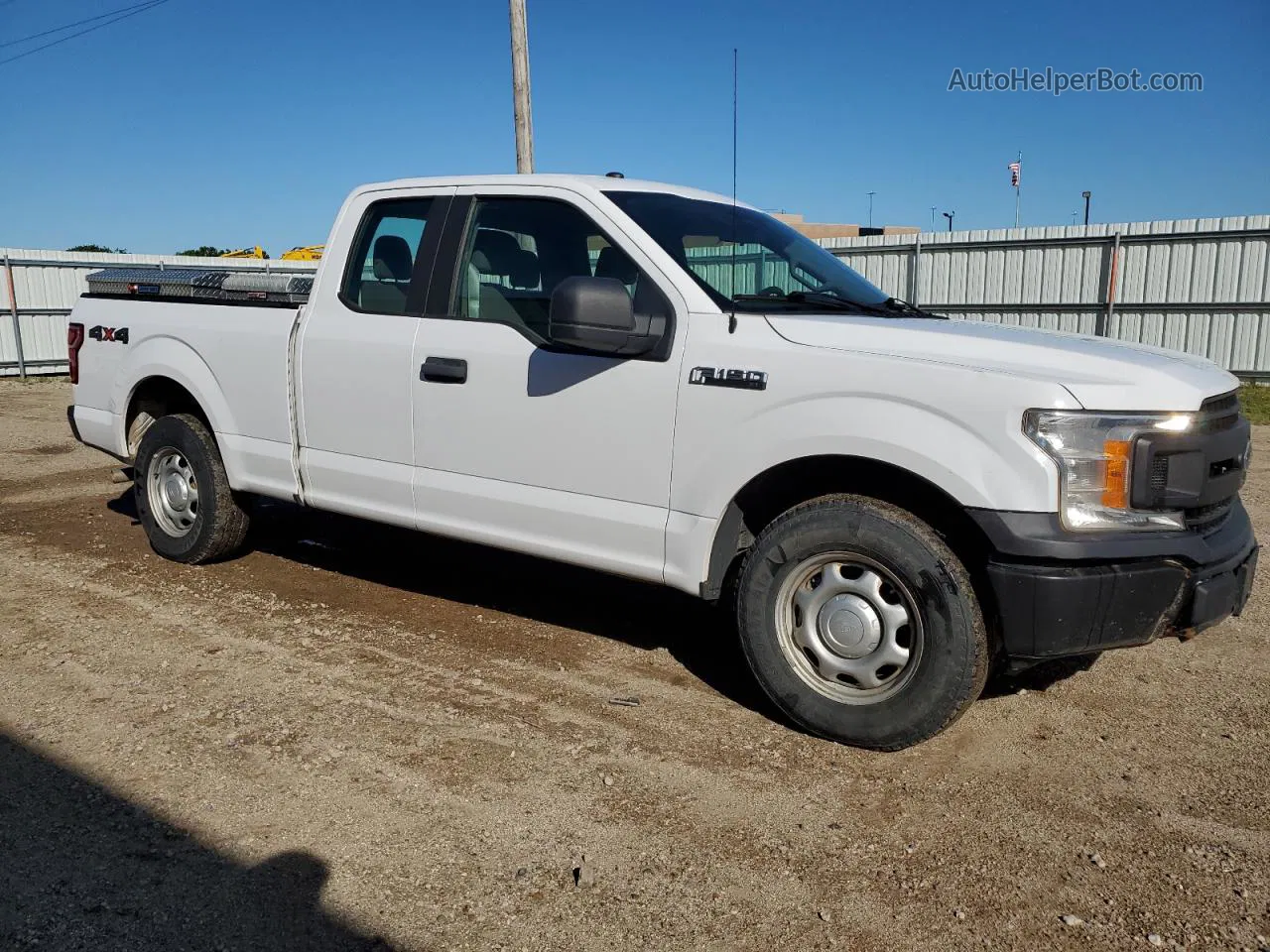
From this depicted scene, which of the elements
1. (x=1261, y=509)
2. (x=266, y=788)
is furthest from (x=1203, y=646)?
(x=266, y=788)

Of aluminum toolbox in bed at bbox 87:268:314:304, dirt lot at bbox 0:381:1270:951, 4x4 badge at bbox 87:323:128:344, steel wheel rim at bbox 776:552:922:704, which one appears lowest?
dirt lot at bbox 0:381:1270:951

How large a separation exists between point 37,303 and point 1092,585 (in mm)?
21299

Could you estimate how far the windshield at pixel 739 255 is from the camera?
4.12 meters

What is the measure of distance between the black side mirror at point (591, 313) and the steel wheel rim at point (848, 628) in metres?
1.08

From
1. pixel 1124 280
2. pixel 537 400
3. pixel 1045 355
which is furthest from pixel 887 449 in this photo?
pixel 1124 280

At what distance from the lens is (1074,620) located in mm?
3305

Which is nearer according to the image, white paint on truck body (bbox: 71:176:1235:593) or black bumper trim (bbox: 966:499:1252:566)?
black bumper trim (bbox: 966:499:1252:566)

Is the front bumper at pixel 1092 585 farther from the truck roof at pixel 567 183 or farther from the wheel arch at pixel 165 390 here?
the wheel arch at pixel 165 390

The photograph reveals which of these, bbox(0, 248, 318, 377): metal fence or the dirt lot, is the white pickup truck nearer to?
the dirt lot

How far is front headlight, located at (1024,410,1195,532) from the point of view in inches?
127

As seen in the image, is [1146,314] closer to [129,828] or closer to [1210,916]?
[1210,916]

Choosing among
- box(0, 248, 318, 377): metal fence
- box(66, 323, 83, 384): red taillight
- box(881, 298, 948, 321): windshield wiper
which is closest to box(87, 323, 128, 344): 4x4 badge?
box(66, 323, 83, 384): red taillight

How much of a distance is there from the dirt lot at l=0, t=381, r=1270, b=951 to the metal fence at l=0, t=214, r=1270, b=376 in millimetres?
12025

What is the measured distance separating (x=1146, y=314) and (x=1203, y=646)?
1389 cm
